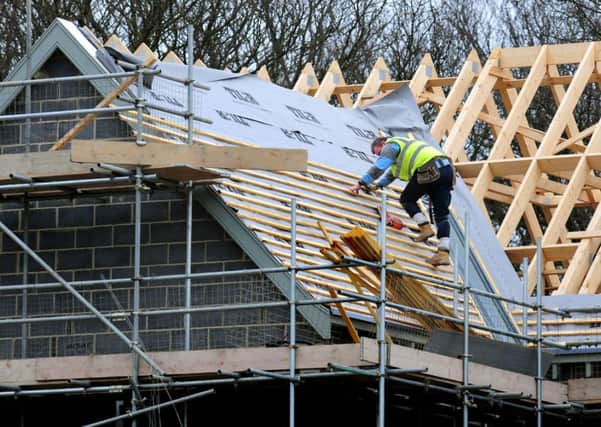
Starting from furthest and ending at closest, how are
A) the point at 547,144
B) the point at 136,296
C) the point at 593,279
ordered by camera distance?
the point at 547,144, the point at 593,279, the point at 136,296

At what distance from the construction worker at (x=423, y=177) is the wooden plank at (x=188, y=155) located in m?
2.71

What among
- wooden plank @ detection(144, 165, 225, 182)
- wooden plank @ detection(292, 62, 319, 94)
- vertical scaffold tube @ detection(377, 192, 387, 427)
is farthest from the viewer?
wooden plank @ detection(292, 62, 319, 94)

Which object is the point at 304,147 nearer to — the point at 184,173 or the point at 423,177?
the point at 423,177

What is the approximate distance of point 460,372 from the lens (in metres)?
18.9

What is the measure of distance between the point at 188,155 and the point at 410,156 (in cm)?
341

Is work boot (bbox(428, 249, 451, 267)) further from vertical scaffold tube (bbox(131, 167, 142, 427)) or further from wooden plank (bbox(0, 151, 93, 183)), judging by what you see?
wooden plank (bbox(0, 151, 93, 183))

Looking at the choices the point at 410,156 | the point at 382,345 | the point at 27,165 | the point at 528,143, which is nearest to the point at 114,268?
the point at 27,165

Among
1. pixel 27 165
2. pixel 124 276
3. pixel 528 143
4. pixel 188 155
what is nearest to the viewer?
pixel 188 155

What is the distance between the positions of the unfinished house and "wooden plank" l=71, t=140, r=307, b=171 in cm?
2

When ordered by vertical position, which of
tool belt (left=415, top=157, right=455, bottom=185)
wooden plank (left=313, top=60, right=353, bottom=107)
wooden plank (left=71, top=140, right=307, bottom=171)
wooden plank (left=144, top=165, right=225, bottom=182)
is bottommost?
wooden plank (left=144, top=165, right=225, bottom=182)

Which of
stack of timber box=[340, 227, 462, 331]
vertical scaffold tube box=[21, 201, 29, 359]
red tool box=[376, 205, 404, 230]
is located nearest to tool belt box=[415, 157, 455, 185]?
red tool box=[376, 205, 404, 230]

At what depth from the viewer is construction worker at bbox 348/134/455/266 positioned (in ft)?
69.3

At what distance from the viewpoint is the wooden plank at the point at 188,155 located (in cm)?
1817

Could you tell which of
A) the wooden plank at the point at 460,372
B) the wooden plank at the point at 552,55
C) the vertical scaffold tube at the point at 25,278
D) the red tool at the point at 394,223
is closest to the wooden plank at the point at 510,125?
the wooden plank at the point at 552,55
